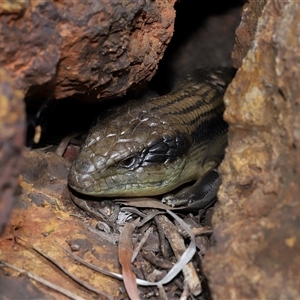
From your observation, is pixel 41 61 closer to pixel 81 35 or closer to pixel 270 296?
pixel 81 35

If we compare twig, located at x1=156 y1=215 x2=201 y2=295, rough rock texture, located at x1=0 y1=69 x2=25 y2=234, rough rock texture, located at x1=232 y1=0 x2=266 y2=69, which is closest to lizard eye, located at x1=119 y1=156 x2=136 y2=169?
twig, located at x1=156 y1=215 x2=201 y2=295

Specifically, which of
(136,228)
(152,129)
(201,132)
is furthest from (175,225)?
(201,132)

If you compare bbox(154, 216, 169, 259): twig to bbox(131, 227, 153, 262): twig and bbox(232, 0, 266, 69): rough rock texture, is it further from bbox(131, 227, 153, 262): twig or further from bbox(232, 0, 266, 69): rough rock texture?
bbox(232, 0, 266, 69): rough rock texture

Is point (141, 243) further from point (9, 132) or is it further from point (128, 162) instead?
point (9, 132)

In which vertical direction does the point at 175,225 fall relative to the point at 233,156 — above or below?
below

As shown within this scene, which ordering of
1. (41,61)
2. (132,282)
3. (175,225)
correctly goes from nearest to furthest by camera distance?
(41,61) → (132,282) → (175,225)
